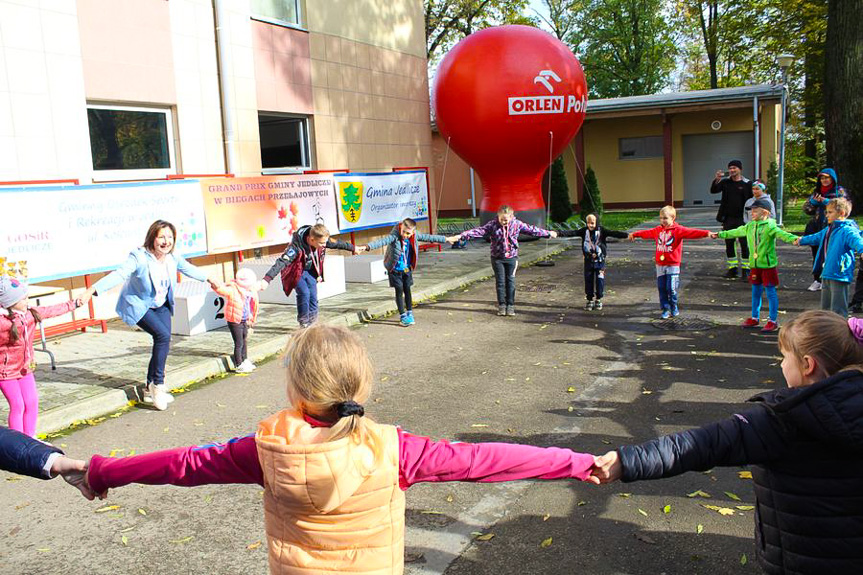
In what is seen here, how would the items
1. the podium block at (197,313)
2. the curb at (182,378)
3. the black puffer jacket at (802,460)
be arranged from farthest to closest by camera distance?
the podium block at (197,313)
the curb at (182,378)
the black puffer jacket at (802,460)

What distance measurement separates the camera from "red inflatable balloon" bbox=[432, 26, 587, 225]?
16.4 meters

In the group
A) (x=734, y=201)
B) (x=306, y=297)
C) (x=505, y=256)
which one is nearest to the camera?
(x=306, y=297)

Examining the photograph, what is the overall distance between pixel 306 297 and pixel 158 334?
2.88 meters

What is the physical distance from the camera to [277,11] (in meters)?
14.8

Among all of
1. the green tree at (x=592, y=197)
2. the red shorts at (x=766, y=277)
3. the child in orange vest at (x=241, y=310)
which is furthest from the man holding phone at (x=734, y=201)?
the green tree at (x=592, y=197)

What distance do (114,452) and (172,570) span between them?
2.27 meters

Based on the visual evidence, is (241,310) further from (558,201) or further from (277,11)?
(558,201)

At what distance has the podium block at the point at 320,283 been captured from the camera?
1227 centimetres

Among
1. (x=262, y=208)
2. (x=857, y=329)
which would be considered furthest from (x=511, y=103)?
(x=857, y=329)

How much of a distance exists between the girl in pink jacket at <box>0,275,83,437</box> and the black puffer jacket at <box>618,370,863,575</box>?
16.3 feet

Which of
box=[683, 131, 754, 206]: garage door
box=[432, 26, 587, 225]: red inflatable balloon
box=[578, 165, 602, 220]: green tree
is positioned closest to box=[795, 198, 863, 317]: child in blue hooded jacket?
box=[432, 26, 587, 225]: red inflatable balloon

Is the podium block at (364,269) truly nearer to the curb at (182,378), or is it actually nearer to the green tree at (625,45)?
the curb at (182,378)

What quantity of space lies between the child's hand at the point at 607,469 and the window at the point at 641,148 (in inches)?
1201

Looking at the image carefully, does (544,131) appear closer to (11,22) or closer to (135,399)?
(11,22)
